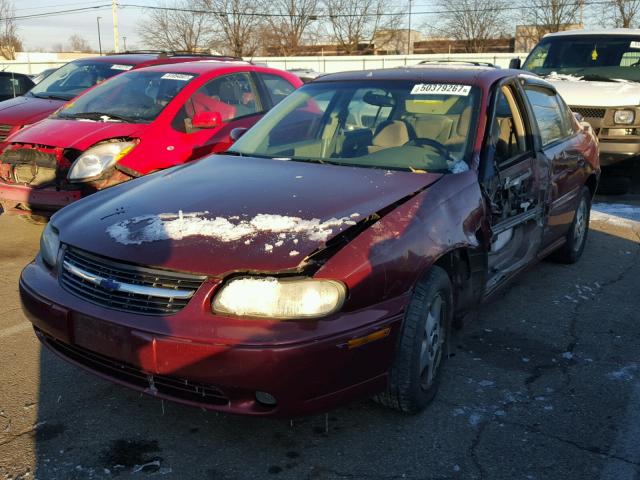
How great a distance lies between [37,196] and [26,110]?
9.87 feet

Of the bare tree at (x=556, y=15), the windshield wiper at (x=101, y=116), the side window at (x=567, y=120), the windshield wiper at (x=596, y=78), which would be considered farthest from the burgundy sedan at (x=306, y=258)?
the bare tree at (x=556, y=15)

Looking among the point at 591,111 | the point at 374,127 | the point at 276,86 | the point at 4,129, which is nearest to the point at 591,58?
the point at 591,111

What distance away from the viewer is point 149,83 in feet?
22.7

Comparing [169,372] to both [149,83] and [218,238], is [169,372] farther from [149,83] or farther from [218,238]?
[149,83]

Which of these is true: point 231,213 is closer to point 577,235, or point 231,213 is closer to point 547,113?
point 547,113

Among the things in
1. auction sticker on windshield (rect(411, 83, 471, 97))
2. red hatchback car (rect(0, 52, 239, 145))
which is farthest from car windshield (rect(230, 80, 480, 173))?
red hatchback car (rect(0, 52, 239, 145))

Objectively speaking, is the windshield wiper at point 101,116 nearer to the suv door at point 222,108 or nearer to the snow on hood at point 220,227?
the suv door at point 222,108

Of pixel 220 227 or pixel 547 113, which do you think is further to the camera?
pixel 547 113

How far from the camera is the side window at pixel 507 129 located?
155 inches

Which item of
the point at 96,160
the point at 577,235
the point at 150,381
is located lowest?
the point at 577,235

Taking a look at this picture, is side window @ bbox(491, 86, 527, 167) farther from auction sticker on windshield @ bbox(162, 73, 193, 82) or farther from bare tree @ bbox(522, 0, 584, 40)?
bare tree @ bbox(522, 0, 584, 40)

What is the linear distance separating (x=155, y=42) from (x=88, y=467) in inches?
2175

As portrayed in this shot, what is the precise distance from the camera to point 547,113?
4969 millimetres

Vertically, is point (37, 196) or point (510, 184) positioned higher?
point (510, 184)
